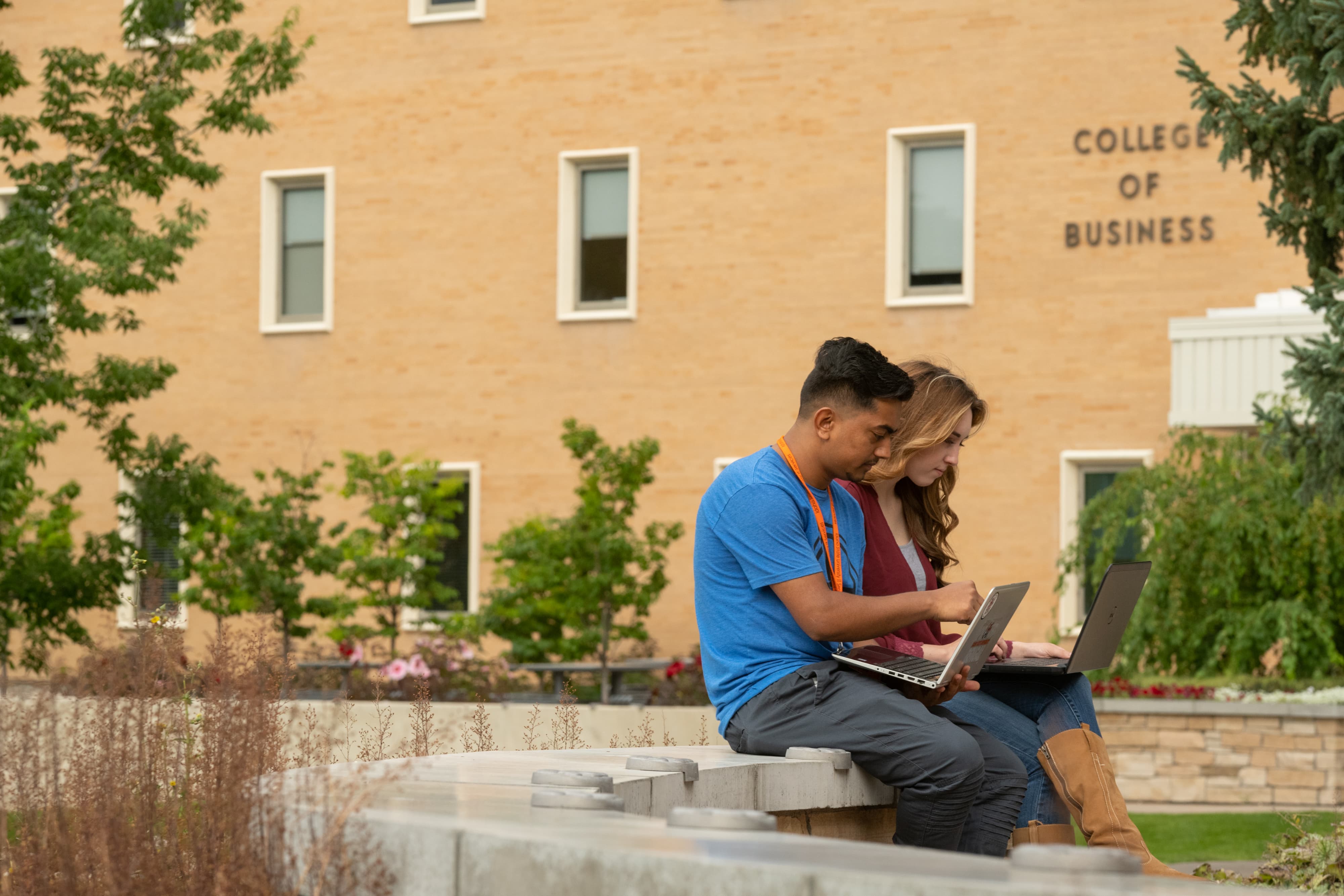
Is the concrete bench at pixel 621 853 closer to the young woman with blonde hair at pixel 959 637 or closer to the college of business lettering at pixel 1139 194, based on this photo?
the young woman with blonde hair at pixel 959 637

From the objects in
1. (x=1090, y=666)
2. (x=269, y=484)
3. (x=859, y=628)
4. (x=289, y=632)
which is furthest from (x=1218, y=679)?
(x=269, y=484)

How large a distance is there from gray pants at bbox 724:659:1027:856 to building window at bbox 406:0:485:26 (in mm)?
17957

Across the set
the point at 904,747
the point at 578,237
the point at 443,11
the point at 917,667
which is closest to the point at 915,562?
the point at 917,667

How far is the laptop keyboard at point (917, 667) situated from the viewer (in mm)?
4773

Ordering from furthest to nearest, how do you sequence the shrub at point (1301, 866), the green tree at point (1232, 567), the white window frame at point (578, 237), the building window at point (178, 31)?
1. the white window frame at point (578, 237)
2. the green tree at point (1232, 567)
3. the building window at point (178, 31)
4. the shrub at point (1301, 866)

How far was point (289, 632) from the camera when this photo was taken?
16625 millimetres

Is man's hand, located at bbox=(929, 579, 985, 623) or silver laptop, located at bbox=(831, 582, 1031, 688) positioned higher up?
man's hand, located at bbox=(929, 579, 985, 623)

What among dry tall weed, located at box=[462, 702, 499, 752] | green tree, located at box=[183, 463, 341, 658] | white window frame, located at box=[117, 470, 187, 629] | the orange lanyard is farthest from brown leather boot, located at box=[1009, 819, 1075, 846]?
green tree, located at box=[183, 463, 341, 658]

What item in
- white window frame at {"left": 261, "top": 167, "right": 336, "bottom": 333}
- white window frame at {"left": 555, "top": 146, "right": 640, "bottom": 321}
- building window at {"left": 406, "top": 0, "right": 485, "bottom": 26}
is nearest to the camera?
white window frame at {"left": 555, "top": 146, "right": 640, "bottom": 321}

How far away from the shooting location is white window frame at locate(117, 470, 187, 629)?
243 inches

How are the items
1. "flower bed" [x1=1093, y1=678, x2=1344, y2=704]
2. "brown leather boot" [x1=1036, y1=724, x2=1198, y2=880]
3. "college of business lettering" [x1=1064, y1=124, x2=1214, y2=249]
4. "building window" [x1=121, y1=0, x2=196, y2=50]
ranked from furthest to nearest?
"college of business lettering" [x1=1064, y1=124, x2=1214, y2=249] < "building window" [x1=121, y1=0, x2=196, y2=50] < "flower bed" [x1=1093, y1=678, x2=1344, y2=704] < "brown leather boot" [x1=1036, y1=724, x2=1198, y2=880]

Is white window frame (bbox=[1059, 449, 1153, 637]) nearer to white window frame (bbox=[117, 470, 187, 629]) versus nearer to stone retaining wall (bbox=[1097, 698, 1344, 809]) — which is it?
stone retaining wall (bbox=[1097, 698, 1344, 809])

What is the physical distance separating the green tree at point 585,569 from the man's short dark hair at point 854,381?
11.3m

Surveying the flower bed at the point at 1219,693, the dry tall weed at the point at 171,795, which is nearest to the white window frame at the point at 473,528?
the flower bed at the point at 1219,693
